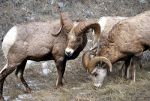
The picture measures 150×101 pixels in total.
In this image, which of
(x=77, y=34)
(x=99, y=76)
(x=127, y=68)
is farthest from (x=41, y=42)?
(x=127, y=68)

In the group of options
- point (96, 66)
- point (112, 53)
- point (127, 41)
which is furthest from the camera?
point (96, 66)

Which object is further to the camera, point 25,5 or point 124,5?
point 124,5

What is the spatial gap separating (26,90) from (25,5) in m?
6.60

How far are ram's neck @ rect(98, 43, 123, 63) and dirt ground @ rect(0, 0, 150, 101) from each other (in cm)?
67

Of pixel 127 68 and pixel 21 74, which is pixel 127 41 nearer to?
pixel 127 68

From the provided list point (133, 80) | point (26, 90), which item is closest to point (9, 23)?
point (26, 90)

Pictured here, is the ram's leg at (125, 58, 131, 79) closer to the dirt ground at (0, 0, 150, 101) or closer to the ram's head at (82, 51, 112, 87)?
the dirt ground at (0, 0, 150, 101)

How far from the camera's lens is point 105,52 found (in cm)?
1266

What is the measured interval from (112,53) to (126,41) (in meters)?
0.52

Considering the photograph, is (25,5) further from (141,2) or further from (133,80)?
(133,80)

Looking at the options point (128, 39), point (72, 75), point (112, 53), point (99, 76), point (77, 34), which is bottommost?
point (72, 75)

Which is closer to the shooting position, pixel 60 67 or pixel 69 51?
pixel 69 51

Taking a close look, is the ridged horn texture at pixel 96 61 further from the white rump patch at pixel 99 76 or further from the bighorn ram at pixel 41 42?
the bighorn ram at pixel 41 42

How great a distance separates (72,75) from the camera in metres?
13.9
